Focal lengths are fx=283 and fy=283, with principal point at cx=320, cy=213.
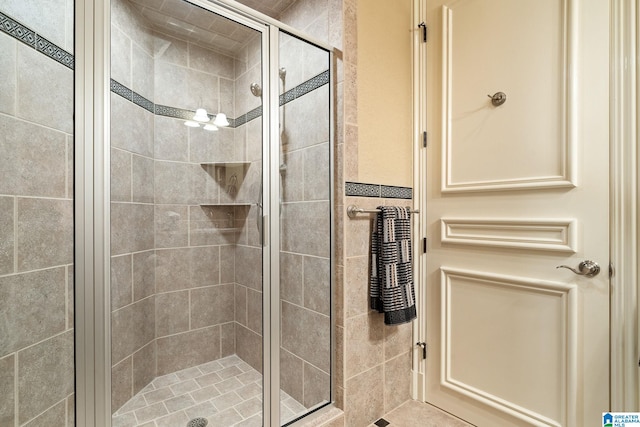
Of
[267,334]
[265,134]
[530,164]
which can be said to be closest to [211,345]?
[267,334]

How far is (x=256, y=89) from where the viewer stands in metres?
1.34

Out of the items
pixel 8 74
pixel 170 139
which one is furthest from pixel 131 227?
pixel 8 74

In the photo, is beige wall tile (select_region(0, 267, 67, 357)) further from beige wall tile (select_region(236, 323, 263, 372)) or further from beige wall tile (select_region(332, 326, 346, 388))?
beige wall tile (select_region(332, 326, 346, 388))

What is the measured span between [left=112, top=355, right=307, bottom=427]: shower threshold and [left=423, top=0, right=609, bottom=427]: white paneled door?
95cm

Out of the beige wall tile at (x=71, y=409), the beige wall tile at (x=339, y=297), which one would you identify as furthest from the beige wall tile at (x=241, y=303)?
the beige wall tile at (x=71, y=409)

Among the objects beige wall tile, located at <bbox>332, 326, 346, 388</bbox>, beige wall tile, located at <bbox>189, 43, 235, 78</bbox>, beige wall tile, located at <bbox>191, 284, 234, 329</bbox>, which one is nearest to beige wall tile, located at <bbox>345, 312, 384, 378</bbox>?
beige wall tile, located at <bbox>332, 326, 346, 388</bbox>

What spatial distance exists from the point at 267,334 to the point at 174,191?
0.78 m

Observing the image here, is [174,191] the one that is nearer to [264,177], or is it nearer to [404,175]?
[264,177]

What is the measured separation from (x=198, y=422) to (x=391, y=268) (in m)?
1.15

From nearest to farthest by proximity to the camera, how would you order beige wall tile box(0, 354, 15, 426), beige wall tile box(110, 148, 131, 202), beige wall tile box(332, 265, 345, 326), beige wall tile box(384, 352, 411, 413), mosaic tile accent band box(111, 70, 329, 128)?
beige wall tile box(0, 354, 15, 426) < beige wall tile box(110, 148, 131, 202) < mosaic tile accent band box(111, 70, 329, 128) < beige wall tile box(332, 265, 345, 326) < beige wall tile box(384, 352, 411, 413)

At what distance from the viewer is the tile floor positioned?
1462 mm

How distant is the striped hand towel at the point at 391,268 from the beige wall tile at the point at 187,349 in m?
0.85

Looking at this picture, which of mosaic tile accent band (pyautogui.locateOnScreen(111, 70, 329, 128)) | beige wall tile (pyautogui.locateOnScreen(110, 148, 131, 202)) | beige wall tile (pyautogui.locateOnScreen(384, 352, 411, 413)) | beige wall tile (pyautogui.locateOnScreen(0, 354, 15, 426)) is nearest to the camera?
beige wall tile (pyautogui.locateOnScreen(0, 354, 15, 426))

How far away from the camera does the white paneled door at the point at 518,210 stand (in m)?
1.14
